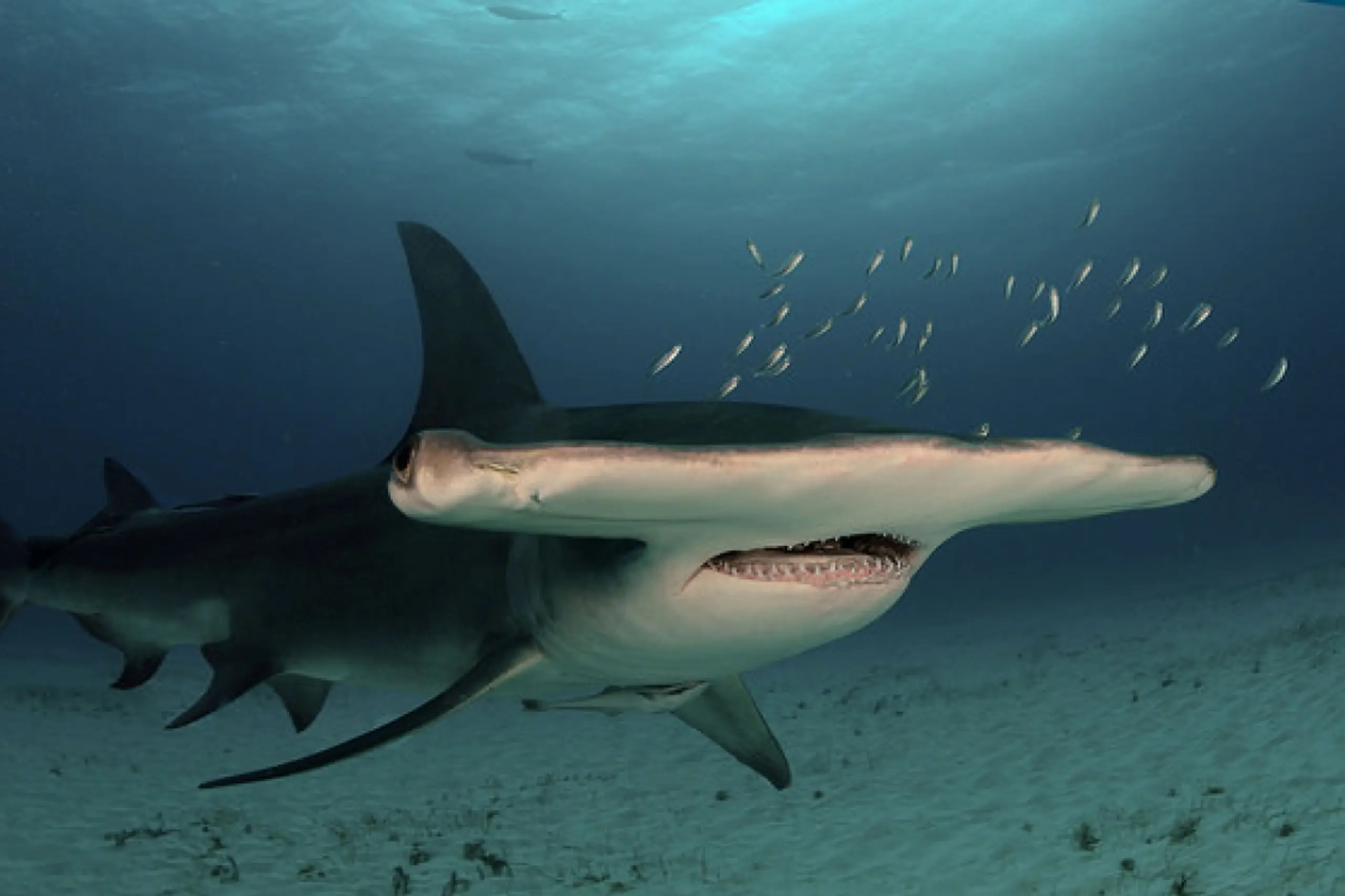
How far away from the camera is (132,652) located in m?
5.32

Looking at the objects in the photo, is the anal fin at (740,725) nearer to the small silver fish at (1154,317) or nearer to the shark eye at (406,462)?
the shark eye at (406,462)

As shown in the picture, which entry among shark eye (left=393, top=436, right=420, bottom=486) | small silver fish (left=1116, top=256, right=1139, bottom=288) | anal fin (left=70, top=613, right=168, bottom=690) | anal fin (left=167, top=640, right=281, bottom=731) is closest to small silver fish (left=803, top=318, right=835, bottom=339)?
small silver fish (left=1116, top=256, right=1139, bottom=288)

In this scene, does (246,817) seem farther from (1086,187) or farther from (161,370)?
(161,370)

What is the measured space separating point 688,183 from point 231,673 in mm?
42196

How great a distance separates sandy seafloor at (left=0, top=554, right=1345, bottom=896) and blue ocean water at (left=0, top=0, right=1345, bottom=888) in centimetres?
297

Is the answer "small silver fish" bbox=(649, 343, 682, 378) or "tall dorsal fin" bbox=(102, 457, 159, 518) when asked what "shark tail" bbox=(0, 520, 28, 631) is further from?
"small silver fish" bbox=(649, 343, 682, 378)

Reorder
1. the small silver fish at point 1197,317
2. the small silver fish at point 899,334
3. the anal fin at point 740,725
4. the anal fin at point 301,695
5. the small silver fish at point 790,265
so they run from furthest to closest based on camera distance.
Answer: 1. the small silver fish at point 899,334
2. the small silver fish at point 1197,317
3. the small silver fish at point 790,265
4. the anal fin at point 301,695
5. the anal fin at point 740,725

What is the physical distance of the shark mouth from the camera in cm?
280

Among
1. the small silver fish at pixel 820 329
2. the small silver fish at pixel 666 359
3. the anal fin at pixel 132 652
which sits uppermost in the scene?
the small silver fish at pixel 820 329

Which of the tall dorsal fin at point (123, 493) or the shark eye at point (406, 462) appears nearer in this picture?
the shark eye at point (406, 462)

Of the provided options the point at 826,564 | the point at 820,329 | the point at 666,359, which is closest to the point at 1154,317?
the point at 820,329

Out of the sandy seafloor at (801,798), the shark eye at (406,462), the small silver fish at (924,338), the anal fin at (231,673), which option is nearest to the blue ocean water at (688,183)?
the shark eye at (406,462)

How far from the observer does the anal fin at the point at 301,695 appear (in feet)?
16.5

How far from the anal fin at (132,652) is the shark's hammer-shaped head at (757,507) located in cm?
342
